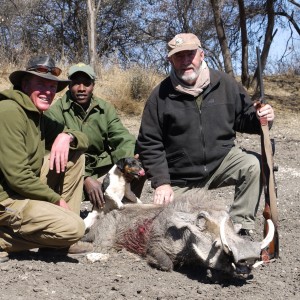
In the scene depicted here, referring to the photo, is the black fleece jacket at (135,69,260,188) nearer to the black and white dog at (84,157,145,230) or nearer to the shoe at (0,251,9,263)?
the black and white dog at (84,157,145,230)

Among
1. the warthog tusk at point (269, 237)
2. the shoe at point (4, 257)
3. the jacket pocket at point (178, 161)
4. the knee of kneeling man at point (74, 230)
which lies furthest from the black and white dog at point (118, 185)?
the warthog tusk at point (269, 237)

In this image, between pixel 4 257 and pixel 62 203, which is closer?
pixel 4 257

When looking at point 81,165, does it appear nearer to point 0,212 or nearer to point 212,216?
point 0,212

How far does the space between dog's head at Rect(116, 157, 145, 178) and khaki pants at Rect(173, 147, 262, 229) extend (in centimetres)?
39

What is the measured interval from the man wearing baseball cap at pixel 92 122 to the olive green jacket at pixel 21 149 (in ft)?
3.72

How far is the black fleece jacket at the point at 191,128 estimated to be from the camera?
5.50 meters

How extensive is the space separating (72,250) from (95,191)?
79 centimetres

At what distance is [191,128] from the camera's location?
18.0 feet

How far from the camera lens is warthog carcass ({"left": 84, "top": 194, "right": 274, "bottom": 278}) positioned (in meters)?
4.17

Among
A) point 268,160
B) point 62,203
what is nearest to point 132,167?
point 62,203

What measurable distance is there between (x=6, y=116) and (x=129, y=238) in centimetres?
157

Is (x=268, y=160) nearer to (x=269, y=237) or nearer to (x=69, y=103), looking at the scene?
(x=269, y=237)

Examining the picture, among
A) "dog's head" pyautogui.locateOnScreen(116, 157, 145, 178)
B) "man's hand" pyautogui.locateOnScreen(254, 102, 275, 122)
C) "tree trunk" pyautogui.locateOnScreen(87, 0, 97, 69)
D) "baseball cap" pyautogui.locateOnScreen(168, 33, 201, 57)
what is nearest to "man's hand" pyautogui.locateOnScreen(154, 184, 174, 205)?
"dog's head" pyautogui.locateOnScreen(116, 157, 145, 178)

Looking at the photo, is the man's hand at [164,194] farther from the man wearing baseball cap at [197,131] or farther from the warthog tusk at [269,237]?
the warthog tusk at [269,237]
